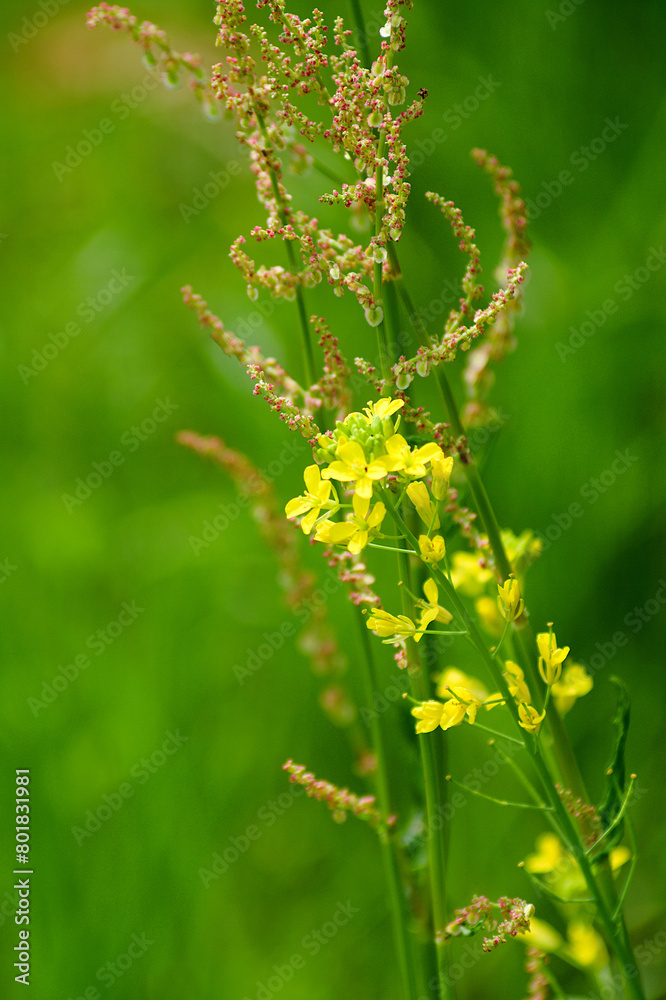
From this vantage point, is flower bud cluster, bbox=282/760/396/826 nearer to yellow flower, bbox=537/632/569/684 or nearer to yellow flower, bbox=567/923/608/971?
yellow flower, bbox=537/632/569/684

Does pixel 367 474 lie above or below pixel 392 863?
above

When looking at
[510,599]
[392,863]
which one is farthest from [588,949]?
[510,599]

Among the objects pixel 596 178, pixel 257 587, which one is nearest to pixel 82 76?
pixel 596 178

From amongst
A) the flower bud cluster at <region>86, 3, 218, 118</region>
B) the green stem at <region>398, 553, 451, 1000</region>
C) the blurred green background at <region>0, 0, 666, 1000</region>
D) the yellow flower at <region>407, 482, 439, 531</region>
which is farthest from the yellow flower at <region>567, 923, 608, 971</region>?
the flower bud cluster at <region>86, 3, 218, 118</region>

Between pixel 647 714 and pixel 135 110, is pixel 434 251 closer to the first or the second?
pixel 647 714

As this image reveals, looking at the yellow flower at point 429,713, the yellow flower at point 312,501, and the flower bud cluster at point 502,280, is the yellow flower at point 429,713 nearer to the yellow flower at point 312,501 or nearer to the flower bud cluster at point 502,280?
the yellow flower at point 312,501

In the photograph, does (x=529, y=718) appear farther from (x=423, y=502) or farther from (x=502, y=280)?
(x=502, y=280)

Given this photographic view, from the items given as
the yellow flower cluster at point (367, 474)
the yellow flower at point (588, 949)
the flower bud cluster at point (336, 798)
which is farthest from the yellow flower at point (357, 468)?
the yellow flower at point (588, 949)
